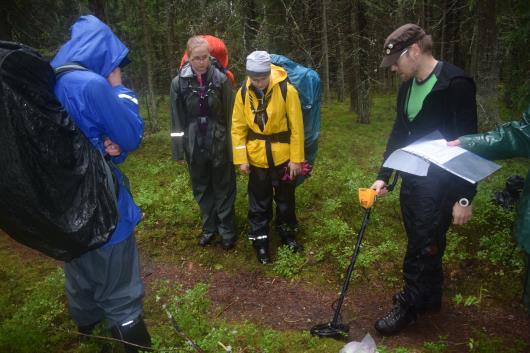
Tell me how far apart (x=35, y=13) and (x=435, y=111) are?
12.0 m

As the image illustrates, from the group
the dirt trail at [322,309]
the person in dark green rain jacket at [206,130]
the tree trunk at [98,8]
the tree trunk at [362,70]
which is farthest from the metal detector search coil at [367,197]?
the tree trunk at [362,70]

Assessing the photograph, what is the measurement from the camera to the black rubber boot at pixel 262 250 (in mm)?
5387

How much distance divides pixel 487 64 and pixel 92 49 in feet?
25.7

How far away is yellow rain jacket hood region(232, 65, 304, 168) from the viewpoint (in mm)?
4664

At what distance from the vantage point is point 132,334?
315 centimetres

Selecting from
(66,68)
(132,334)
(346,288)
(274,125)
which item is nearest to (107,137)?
(66,68)

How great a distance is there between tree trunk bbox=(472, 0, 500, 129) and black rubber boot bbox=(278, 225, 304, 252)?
16.9 feet

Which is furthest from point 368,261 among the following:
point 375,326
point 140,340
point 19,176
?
point 19,176

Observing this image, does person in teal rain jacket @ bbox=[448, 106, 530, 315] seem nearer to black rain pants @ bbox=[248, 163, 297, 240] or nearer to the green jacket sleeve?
the green jacket sleeve

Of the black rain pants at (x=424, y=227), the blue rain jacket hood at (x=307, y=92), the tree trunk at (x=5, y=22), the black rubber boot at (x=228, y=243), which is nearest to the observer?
the black rain pants at (x=424, y=227)

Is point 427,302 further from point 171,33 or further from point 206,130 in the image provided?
point 171,33

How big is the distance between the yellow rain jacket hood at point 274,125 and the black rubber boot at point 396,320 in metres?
2.01

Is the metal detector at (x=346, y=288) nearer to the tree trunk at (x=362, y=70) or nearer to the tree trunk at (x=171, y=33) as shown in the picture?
the tree trunk at (x=171, y=33)

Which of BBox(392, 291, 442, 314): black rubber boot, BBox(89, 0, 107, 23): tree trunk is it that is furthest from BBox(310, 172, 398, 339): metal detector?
BBox(89, 0, 107, 23): tree trunk
